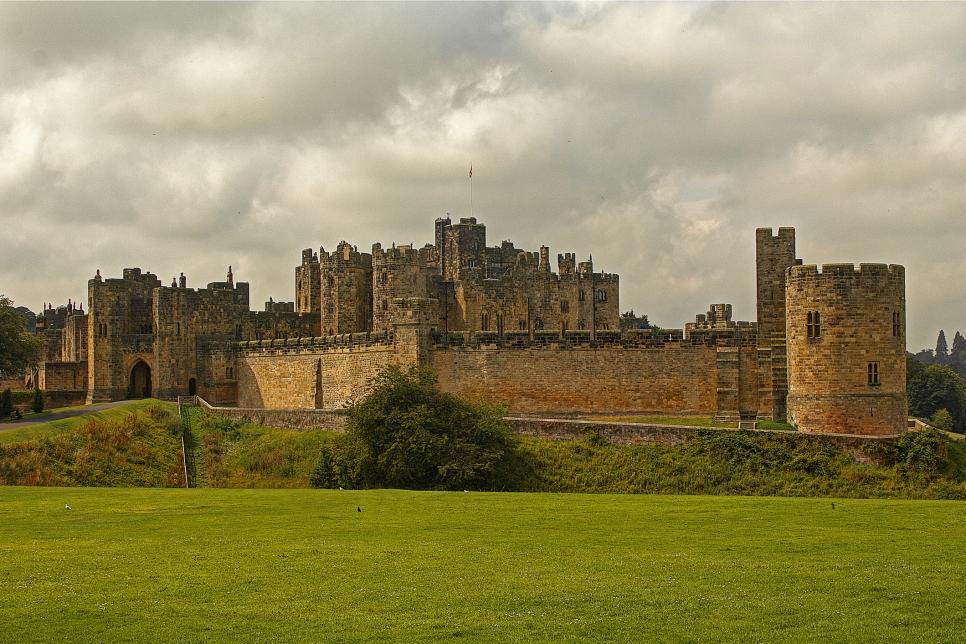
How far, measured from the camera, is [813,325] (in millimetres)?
32344

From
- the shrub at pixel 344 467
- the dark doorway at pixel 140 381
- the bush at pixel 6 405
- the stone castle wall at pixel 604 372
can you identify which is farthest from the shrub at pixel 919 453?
the dark doorway at pixel 140 381

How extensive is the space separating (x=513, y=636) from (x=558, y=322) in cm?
5464

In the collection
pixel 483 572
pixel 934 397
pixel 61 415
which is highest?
pixel 61 415

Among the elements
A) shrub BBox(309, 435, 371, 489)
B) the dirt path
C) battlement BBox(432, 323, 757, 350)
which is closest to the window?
battlement BBox(432, 323, 757, 350)

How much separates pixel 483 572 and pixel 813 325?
20788 millimetres

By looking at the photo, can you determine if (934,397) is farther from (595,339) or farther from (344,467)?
(344,467)

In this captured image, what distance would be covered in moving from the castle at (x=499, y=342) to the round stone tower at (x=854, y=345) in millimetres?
42

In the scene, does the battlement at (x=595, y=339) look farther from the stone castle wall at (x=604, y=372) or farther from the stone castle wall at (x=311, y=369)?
the stone castle wall at (x=311, y=369)

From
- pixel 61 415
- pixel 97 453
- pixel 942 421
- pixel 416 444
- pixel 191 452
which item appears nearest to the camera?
pixel 416 444

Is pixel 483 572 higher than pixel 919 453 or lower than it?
lower

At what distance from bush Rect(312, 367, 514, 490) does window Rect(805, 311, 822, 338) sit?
9.52 m

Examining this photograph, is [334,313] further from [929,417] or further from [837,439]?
[929,417]

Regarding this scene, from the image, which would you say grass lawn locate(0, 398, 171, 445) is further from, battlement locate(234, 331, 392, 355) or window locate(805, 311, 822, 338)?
window locate(805, 311, 822, 338)

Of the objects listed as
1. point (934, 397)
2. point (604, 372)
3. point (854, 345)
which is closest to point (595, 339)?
point (604, 372)
